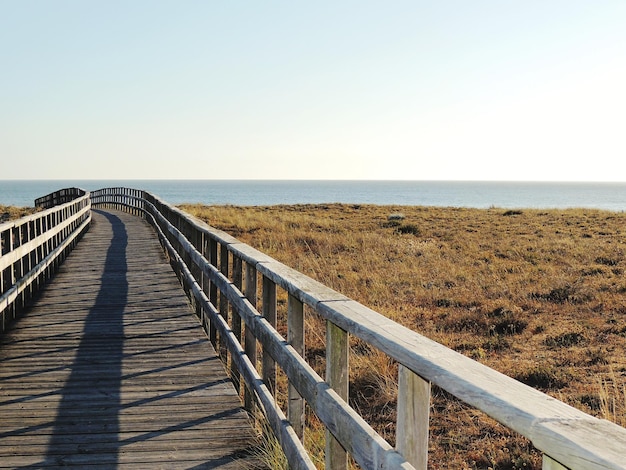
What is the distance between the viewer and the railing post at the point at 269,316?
15.2 ft

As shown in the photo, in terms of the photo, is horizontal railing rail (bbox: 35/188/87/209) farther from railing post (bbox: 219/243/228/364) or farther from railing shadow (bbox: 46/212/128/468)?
railing post (bbox: 219/243/228/364)

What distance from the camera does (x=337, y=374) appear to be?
3.07 metres

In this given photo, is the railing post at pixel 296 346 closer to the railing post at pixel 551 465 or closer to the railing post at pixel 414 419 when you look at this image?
the railing post at pixel 414 419

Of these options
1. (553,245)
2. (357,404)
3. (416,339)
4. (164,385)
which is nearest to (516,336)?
(357,404)

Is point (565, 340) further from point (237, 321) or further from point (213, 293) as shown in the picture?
point (237, 321)

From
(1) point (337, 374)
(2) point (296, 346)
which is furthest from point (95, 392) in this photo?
(1) point (337, 374)

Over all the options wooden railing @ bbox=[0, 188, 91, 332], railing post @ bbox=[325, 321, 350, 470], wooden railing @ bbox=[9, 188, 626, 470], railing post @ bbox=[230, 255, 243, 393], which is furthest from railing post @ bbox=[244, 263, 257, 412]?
wooden railing @ bbox=[0, 188, 91, 332]

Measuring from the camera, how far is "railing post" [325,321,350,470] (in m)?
3.06

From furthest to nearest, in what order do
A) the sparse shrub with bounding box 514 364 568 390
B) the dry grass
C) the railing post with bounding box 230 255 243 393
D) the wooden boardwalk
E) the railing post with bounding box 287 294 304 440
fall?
the dry grass → the sparse shrub with bounding box 514 364 568 390 → the railing post with bounding box 230 255 243 393 → the wooden boardwalk → the railing post with bounding box 287 294 304 440

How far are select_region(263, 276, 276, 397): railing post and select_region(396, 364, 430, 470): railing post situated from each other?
236 cm

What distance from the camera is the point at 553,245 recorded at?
20.9 m

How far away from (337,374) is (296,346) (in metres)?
0.94

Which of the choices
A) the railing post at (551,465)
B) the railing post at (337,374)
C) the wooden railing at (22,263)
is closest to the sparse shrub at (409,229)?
the wooden railing at (22,263)

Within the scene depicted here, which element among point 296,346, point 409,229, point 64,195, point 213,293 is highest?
point 64,195
